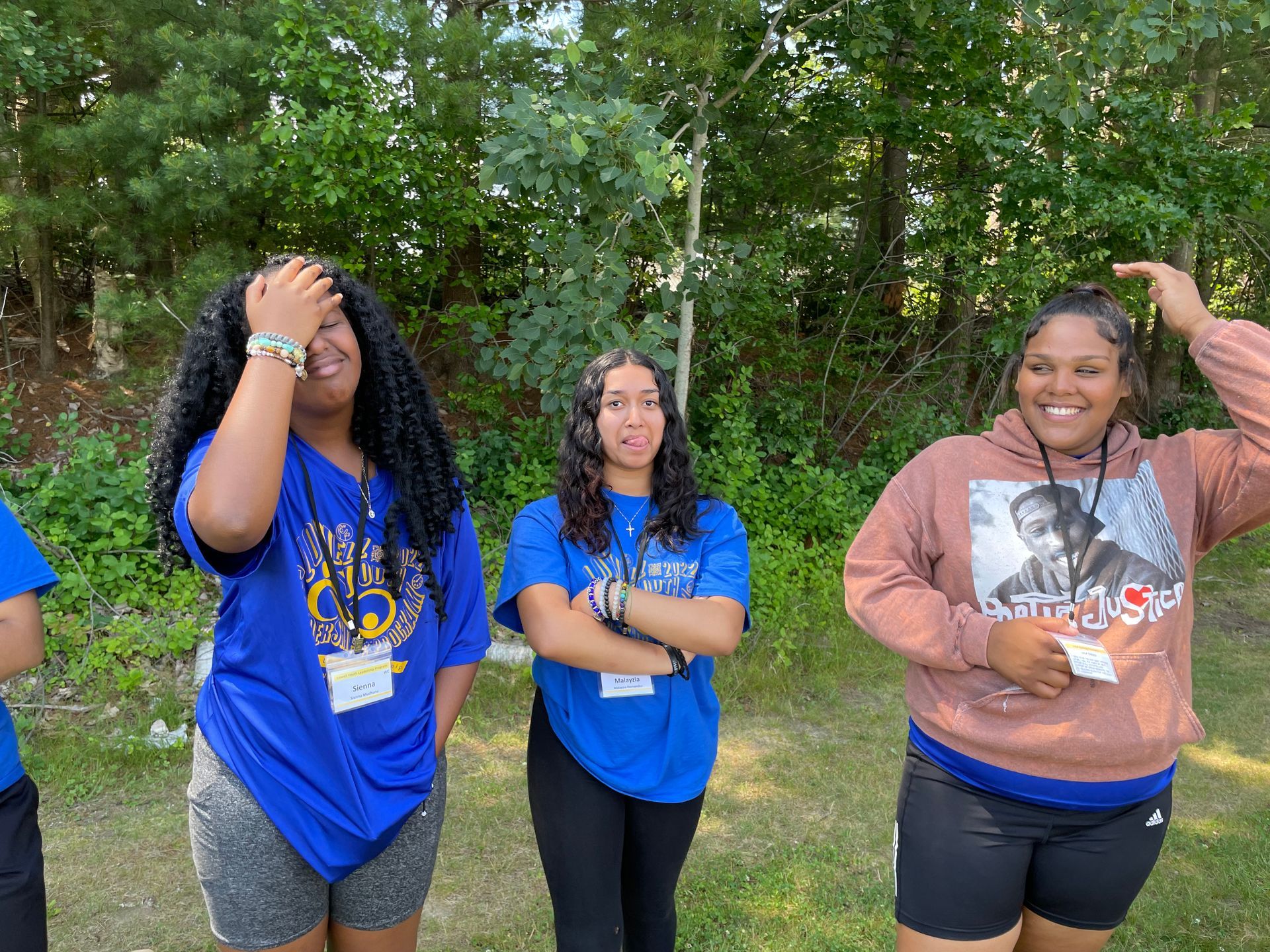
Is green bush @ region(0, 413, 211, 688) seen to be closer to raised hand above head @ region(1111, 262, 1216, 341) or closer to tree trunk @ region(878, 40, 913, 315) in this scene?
raised hand above head @ region(1111, 262, 1216, 341)

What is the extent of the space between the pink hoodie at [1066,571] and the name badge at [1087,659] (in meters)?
0.09

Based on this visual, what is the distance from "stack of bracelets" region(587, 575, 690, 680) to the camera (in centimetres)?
202

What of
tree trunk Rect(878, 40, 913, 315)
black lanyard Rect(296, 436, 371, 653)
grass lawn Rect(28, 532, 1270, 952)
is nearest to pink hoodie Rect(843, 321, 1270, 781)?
black lanyard Rect(296, 436, 371, 653)

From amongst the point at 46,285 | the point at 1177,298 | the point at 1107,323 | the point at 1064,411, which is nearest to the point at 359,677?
the point at 1064,411

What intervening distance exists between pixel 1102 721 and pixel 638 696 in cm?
102

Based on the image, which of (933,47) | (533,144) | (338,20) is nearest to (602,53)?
(338,20)

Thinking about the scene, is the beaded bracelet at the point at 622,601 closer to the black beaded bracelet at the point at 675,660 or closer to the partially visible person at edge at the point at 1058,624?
the black beaded bracelet at the point at 675,660

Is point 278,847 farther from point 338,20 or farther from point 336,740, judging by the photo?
point 338,20

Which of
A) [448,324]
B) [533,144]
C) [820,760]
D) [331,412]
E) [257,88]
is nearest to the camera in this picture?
[331,412]

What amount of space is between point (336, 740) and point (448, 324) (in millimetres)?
4938

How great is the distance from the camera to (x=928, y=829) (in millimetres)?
1896

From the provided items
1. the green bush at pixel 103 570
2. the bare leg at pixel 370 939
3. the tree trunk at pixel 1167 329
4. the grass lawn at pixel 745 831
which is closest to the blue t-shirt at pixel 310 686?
the bare leg at pixel 370 939

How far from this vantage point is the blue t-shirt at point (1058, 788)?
180 cm

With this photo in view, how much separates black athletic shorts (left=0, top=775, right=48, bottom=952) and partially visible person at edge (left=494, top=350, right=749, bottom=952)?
1026mm
